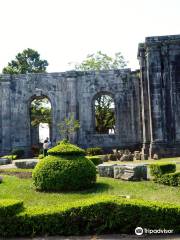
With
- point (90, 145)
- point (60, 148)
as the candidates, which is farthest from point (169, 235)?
point (90, 145)

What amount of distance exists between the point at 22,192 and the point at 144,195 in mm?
3666

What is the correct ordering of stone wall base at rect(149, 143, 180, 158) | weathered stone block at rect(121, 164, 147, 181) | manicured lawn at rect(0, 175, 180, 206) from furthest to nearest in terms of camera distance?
1. stone wall base at rect(149, 143, 180, 158)
2. weathered stone block at rect(121, 164, 147, 181)
3. manicured lawn at rect(0, 175, 180, 206)

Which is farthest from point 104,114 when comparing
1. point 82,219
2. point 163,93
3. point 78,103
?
point 82,219

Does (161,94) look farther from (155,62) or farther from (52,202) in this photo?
(52,202)

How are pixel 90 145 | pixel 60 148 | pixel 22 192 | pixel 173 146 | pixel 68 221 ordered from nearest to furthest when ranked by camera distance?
pixel 68 221
pixel 22 192
pixel 60 148
pixel 173 146
pixel 90 145

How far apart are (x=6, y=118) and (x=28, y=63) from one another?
1907 centimetres

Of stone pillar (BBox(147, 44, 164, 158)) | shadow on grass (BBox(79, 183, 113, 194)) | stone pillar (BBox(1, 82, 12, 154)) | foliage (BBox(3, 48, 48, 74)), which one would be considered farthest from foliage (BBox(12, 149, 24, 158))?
foliage (BBox(3, 48, 48, 74))

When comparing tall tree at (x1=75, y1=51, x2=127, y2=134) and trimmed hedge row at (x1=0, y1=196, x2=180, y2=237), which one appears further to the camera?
tall tree at (x1=75, y1=51, x2=127, y2=134)

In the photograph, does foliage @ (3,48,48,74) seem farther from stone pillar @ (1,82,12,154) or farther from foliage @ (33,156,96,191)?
foliage @ (33,156,96,191)

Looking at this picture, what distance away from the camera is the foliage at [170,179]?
1216cm

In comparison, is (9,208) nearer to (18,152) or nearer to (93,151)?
(93,151)

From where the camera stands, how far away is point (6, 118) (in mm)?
30688

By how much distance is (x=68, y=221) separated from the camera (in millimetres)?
7844

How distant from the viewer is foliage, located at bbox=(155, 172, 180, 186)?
12.2m
